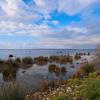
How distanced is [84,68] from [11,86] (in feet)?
40.6

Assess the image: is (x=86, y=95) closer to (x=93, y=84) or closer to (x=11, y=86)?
(x=93, y=84)

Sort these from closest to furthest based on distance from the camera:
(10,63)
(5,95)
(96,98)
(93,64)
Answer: (5,95) → (96,98) → (93,64) → (10,63)

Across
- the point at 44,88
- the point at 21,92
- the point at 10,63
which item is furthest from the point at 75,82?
the point at 10,63

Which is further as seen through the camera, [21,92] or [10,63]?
[10,63]

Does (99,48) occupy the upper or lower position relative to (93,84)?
upper

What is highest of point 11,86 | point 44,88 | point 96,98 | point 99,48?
point 99,48

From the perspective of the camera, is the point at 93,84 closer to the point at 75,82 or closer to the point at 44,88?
the point at 75,82

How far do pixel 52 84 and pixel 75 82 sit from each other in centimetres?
248

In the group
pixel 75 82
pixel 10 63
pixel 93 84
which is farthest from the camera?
pixel 10 63

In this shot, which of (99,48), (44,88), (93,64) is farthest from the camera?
(93,64)

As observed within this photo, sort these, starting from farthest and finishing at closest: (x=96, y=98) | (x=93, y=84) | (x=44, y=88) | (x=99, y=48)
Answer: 1. (x=99, y=48)
2. (x=44, y=88)
3. (x=93, y=84)
4. (x=96, y=98)

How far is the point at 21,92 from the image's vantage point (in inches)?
234

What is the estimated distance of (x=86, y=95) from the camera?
6750mm

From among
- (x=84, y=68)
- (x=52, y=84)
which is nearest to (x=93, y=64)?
(x=84, y=68)
